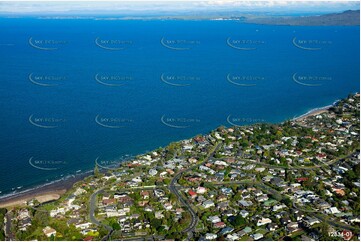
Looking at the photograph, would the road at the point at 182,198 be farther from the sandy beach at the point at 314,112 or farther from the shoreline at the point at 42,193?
the sandy beach at the point at 314,112

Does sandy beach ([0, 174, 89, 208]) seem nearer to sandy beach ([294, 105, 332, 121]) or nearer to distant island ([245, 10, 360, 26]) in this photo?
sandy beach ([294, 105, 332, 121])

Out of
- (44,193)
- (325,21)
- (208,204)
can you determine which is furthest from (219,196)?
(325,21)

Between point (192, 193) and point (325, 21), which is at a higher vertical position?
point (325, 21)

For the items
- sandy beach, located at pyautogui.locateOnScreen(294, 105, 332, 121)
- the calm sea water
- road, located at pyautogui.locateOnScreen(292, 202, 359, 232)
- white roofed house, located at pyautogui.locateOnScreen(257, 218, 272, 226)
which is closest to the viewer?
road, located at pyautogui.locateOnScreen(292, 202, 359, 232)

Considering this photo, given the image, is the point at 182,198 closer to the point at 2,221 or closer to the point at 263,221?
the point at 263,221

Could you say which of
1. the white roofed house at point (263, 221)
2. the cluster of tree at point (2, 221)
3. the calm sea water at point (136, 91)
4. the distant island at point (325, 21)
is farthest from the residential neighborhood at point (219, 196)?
the distant island at point (325, 21)

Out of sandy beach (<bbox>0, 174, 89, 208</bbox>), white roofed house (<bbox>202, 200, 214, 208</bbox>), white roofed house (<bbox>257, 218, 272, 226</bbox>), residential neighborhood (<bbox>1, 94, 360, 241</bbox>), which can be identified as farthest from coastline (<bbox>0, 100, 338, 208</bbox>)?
white roofed house (<bbox>257, 218, 272, 226</bbox>)

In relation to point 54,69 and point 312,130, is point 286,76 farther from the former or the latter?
point 54,69

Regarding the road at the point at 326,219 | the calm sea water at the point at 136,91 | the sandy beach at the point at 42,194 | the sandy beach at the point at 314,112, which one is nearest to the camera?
the road at the point at 326,219
